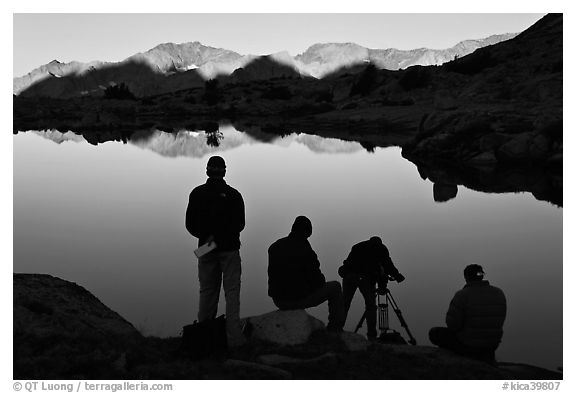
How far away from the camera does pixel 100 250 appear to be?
15.8 metres

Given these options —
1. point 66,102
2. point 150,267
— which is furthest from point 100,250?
point 66,102

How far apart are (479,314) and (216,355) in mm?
3726

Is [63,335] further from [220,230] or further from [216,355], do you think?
[220,230]

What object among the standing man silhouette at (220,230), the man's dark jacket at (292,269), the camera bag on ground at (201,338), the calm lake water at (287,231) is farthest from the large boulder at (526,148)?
the camera bag on ground at (201,338)

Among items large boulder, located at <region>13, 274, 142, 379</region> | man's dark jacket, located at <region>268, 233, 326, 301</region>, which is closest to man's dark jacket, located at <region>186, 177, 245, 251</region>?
man's dark jacket, located at <region>268, 233, 326, 301</region>

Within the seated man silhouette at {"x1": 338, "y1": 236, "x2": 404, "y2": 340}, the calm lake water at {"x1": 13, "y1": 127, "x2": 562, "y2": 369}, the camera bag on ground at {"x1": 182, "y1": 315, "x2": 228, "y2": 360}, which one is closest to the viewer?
the camera bag on ground at {"x1": 182, "y1": 315, "x2": 228, "y2": 360}

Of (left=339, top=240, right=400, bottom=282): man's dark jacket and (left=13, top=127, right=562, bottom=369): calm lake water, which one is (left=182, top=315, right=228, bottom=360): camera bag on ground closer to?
(left=13, top=127, right=562, bottom=369): calm lake water

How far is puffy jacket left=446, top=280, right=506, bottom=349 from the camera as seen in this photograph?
8.31 meters

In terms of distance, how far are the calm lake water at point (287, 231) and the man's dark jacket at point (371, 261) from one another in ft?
2.95

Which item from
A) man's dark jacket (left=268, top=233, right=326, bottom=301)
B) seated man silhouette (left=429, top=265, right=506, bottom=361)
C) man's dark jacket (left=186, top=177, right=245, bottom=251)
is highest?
man's dark jacket (left=186, top=177, right=245, bottom=251)

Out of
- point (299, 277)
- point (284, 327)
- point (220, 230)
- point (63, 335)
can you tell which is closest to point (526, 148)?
point (299, 277)

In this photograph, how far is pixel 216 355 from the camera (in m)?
8.28

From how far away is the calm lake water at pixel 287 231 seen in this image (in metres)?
11.3

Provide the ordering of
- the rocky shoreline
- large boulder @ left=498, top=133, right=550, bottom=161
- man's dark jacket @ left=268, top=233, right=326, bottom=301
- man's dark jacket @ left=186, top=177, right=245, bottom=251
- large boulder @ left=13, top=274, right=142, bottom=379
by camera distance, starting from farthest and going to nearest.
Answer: large boulder @ left=498, top=133, right=550, bottom=161 → man's dark jacket @ left=268, top=233, right=326, bottom=301 → man's dark jacket @ left=186, top=177, right=245, bottom=251 → the rocky shoreline → large boulder @ left=13, top=274, right=142, bottom=379
